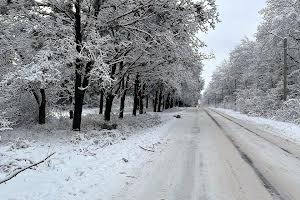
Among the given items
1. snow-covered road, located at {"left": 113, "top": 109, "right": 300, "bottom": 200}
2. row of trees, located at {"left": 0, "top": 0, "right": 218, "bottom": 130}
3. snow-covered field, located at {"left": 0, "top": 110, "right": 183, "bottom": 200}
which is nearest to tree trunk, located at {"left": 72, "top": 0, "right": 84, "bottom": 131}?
row of trees, located at {"left": 0, "top": 0, "right": 218, "bottom": 130}

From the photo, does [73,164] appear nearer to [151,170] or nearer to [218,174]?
[151,170]

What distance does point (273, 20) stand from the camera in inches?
1474

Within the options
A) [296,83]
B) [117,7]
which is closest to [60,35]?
[117,7]

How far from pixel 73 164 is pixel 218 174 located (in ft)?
12.2

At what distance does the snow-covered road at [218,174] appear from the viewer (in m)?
7.91

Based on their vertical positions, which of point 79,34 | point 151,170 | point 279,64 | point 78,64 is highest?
→ point 279,64

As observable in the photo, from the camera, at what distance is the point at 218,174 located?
32.1ft

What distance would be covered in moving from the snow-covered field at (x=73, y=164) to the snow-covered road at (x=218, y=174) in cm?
52

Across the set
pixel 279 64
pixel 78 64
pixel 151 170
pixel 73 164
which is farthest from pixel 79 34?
pixel 279 64

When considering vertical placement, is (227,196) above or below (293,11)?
below

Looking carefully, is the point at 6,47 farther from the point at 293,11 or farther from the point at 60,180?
the point at 293,11

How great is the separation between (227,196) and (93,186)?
2713 millimetres

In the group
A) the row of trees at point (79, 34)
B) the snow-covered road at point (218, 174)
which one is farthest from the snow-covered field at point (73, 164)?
the row of trees at point (79, 34)

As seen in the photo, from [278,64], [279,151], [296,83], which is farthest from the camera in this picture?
[278,64]
